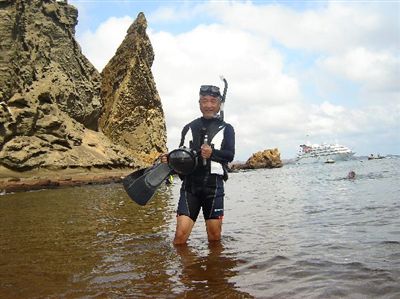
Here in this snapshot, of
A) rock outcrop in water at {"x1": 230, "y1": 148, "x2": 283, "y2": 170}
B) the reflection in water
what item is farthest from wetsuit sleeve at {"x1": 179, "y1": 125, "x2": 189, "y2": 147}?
rock outcrop in water at {"x1": 230, "y1": 148, "x2": 283, "y2": 170}

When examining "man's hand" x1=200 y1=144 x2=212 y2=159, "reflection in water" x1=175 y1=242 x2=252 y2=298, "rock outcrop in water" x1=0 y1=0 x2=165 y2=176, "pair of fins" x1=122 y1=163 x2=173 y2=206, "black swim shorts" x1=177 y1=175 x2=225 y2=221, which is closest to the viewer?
"reflection in water" x1=175 y1=242 x2=252 y2=298

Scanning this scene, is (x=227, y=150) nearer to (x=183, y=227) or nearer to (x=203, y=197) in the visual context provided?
(x=203, y=197)

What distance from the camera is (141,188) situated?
6.63 m

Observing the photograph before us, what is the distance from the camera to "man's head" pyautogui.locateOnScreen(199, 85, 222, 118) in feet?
20.7

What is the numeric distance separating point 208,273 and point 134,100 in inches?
2476

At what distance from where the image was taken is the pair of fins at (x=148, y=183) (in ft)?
21.3

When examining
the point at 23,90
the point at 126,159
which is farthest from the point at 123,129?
the point at 23,90

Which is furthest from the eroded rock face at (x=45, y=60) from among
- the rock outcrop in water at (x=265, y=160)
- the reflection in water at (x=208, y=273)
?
the rock outcrop in water at (x=265, y=160)

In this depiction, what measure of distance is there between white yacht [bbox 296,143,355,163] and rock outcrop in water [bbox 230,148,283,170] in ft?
148

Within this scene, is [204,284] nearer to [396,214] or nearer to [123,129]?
[396,214]

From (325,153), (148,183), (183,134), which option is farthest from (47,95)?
(325,153)

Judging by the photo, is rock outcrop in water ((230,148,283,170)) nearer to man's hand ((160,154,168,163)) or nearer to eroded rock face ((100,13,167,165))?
eroded rock face ((100,13,167,165))

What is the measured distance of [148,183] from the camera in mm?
6598

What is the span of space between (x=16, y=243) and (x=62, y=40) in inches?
1698
